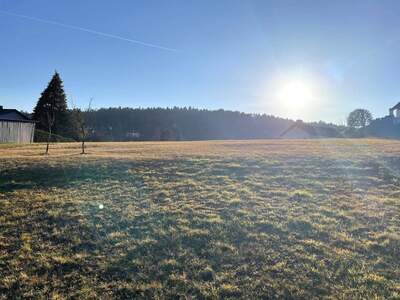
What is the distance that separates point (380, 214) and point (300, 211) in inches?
76.3

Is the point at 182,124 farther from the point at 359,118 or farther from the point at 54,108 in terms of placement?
the point at 54,108

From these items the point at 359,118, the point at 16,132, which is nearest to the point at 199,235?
the point at 16,132

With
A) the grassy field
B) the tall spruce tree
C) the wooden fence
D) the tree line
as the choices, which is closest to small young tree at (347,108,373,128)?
the tree line

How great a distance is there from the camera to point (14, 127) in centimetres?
4019

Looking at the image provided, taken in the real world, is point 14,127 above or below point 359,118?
below

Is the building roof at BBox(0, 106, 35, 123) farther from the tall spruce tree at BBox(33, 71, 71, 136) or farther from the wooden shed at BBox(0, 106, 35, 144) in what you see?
the tall spruce tree at BBox(33, 71, 71, 136)

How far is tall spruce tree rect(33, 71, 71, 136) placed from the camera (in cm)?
5358

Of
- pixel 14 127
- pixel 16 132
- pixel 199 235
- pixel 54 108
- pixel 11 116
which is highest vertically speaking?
pixel 54 108

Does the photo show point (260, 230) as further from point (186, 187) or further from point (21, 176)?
point (21, 176)

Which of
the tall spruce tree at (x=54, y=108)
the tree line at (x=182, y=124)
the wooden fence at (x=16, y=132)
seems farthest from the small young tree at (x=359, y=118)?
the wooden fence at (x=16, y=132)

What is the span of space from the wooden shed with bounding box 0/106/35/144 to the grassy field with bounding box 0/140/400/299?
29111 millimetres

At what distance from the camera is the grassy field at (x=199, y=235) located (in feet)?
18.8

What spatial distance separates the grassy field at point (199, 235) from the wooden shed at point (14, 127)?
29.1 m

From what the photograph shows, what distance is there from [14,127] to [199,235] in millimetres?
38897
